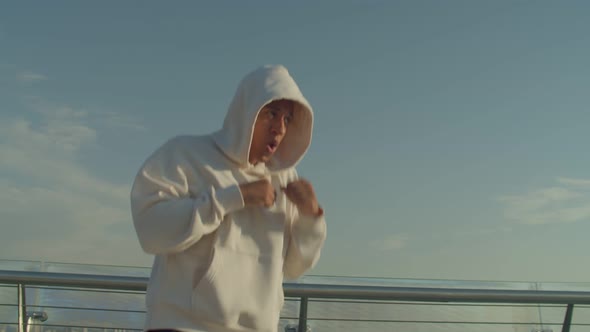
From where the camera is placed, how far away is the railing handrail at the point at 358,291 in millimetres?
4691

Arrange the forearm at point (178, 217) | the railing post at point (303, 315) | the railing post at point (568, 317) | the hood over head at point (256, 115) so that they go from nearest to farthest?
the forearm at point (178, 217) < the hood over head at point (256, 115) < the railing post at point (303, 315) < the railing post at point (568, 317)

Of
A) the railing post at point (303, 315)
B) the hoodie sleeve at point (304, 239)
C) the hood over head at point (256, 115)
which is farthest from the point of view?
the railing post at point (303, 315)

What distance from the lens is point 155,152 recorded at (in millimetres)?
2268

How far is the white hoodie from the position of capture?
2127mm

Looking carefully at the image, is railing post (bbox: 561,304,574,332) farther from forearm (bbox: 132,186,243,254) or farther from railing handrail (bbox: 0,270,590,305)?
forearm (bbox: 132,186,243,254)

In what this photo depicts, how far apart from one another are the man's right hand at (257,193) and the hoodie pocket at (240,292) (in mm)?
172

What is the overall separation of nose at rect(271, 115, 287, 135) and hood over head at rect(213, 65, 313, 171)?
8 cm

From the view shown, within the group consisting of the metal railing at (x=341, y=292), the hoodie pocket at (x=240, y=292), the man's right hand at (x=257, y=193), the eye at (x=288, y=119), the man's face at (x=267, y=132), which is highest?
the metal railing at (x=341, y=292)

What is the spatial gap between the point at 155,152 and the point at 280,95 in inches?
17.8

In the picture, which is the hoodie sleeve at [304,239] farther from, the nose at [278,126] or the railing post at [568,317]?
the railing post at [568,317]

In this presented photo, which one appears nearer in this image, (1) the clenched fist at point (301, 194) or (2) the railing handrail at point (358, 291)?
(1) the clenched fist at point (301, 194)

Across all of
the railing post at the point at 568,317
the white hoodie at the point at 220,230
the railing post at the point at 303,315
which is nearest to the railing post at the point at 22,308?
the railing post at the point at 303,315

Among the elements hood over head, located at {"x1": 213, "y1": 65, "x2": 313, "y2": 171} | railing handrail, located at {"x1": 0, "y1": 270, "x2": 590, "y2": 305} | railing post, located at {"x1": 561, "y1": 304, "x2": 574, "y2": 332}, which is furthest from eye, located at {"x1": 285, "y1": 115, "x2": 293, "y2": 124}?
railing post, located at {"x1": 561, "y1": 304, "x2": 574, "y2": 332}

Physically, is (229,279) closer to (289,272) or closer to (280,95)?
(289,272)
